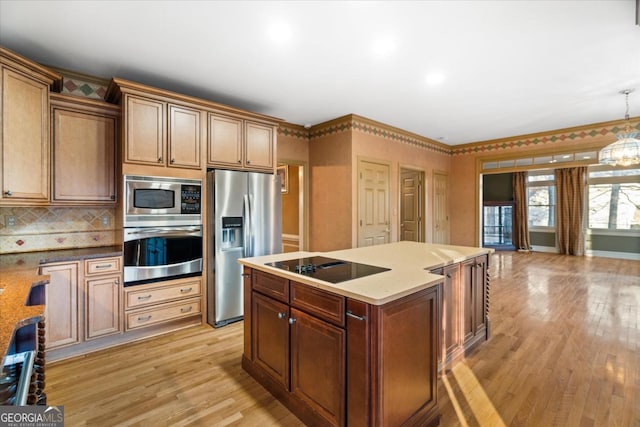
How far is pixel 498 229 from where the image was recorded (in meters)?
9.30

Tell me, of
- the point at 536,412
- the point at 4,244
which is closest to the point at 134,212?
the point at 4,244

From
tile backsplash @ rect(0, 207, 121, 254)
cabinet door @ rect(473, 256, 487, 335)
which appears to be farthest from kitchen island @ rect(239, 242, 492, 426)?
tile backsplash @ rect(0, 207, 121, 254)

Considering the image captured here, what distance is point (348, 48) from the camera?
2.60 meters

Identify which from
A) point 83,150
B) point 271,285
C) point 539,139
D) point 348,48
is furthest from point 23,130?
point 539,139

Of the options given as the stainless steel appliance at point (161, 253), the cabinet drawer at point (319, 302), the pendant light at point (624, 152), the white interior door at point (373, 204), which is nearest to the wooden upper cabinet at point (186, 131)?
the stainless steel appliance at point (161, 253)

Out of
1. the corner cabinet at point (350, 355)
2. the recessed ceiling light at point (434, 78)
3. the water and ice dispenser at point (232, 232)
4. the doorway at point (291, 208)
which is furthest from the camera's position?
the doorway at point (291, 208)

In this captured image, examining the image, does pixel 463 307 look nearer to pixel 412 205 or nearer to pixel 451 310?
pixel 451 310

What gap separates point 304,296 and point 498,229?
9.43 m

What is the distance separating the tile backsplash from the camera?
267 cm

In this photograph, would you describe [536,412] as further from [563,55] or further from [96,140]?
[96,140]

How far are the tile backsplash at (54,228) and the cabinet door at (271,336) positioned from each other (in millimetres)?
1987

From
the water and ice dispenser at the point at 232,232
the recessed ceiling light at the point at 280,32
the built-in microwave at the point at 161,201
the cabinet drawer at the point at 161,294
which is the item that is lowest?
the cabinet drawer at the point at 161,294

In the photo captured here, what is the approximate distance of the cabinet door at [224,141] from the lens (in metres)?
3.28

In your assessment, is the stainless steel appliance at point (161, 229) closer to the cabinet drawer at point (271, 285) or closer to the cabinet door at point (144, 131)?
the cabinet door at point (144, 131)
